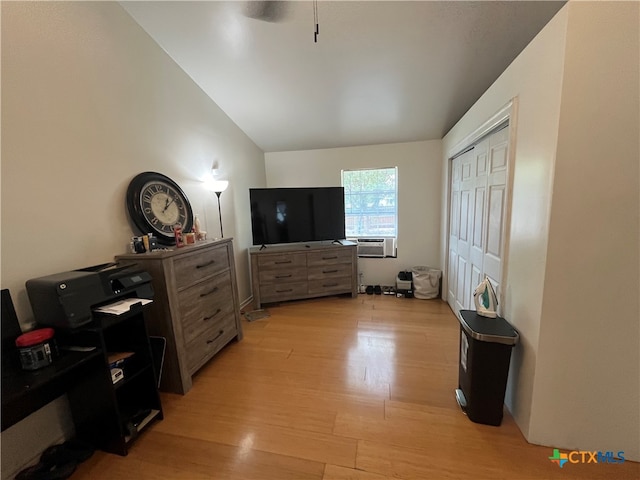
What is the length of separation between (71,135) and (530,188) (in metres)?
2.73

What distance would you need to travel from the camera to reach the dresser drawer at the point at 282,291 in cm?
339

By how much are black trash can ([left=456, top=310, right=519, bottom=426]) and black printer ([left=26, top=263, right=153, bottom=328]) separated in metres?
2.11

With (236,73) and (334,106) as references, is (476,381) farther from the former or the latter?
(236,73)

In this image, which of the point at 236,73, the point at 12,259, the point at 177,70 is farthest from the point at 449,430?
the point at 177,70

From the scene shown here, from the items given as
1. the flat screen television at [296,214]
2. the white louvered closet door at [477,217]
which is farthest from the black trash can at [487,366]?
the flat screen television at [296,214]

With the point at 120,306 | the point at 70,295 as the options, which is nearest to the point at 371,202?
the point at 120,306

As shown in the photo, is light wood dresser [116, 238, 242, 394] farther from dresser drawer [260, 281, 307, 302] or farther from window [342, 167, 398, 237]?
window [342, 167, 398, 237]

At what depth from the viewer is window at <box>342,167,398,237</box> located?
3.82 meters

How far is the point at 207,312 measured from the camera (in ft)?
7.00

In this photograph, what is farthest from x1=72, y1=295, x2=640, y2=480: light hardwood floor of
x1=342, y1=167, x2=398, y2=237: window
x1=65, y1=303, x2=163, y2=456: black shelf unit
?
x1=342, y1=167, x2=398, y2=237: window

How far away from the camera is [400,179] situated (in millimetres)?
3686

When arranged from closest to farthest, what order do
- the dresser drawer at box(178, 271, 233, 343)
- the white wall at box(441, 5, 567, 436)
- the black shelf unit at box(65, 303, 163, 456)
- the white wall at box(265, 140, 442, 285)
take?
the white wall at box(441, 5, 567, 436) < the black shelf unit at box(65, 303, 163, 456) < the dresser drawer at box(178, 271, 233, 343) < the white wall at box(265, 140, 442, 285)

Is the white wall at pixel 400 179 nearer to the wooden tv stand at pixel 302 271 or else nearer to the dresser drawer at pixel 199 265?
the wooden tv stand at pixel 302 271

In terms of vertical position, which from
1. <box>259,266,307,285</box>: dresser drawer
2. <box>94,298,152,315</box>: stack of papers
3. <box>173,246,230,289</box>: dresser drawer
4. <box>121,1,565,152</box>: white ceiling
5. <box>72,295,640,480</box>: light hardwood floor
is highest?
<box>121,1,565,152</box>: white ceiling
